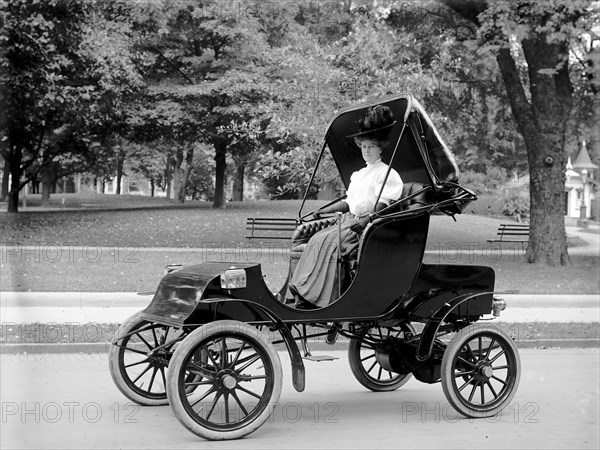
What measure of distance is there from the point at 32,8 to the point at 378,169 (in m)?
18.4

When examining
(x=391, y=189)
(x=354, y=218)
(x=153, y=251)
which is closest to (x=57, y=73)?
(x=153, y=251)

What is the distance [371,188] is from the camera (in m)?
7.00

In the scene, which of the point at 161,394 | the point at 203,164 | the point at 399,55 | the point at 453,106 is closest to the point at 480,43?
the point at 399,55

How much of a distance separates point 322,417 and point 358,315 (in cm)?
89

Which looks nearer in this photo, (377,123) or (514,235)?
(377,123)

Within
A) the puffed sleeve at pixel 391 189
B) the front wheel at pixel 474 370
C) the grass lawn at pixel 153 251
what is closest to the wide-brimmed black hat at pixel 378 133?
the puffed sleeve at pixel 391 189

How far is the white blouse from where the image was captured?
6.89 meters

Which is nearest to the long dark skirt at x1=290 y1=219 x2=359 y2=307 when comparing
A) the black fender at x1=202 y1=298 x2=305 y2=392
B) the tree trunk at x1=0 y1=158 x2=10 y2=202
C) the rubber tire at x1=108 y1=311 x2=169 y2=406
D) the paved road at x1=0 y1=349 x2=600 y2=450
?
the black fender at x1=202 y1=298 x2=305 y2=392

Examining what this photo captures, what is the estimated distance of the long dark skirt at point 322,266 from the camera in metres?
6.63

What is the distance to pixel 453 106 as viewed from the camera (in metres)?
23.0

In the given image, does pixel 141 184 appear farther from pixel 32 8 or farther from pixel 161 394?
pixel 161 394

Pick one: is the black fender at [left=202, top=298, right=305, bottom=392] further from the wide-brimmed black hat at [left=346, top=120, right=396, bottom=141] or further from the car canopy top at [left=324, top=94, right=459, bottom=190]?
the wide-brimmed black hat at [left=346, top=120, right=396, bottom=141]

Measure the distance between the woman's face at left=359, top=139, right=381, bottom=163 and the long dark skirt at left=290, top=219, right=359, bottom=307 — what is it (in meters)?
0.57

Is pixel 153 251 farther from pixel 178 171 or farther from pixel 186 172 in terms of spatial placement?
pixel 178 171
